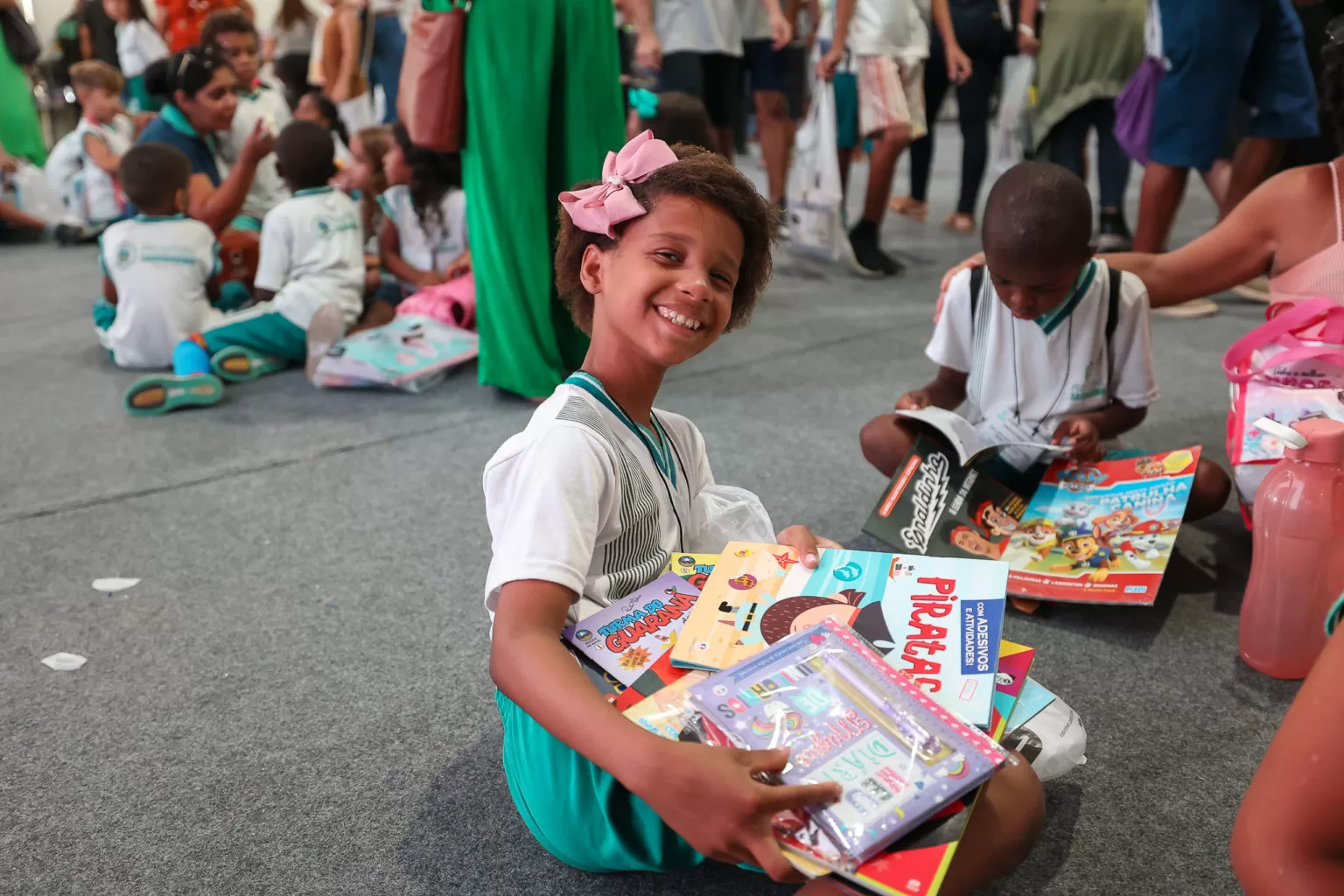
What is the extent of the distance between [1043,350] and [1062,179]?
28cm

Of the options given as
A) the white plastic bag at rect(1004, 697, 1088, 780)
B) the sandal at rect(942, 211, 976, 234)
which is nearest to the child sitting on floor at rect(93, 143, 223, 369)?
the white plastic bag at rect(1004, 697, 1088, 780)

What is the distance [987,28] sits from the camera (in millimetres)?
3750

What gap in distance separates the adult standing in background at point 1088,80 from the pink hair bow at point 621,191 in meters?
2.96

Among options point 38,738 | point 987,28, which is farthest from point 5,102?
point 38,738

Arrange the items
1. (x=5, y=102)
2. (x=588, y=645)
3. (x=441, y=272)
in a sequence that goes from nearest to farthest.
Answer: (x=588, y=645), (x=441, y=272), (x=5, y=102)

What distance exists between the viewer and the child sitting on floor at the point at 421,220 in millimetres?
3025

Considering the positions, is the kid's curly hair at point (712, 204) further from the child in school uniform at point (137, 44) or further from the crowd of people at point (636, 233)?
the child in school uniform at point (137, 44)

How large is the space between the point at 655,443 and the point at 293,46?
514 centimetres

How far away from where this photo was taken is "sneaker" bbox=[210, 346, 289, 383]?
2.62 metres

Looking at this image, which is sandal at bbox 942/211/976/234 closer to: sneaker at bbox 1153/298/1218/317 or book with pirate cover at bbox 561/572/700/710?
sneaker at bbox 1153/298/1218/317

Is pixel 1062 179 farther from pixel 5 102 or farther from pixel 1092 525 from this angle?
pixel 5 102

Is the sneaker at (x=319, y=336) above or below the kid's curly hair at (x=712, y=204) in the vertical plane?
below

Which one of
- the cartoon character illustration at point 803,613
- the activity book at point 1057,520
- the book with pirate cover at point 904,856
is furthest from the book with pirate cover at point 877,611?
the activity book at point 1057,520

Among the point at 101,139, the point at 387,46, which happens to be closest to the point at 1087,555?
the point at 387,46
